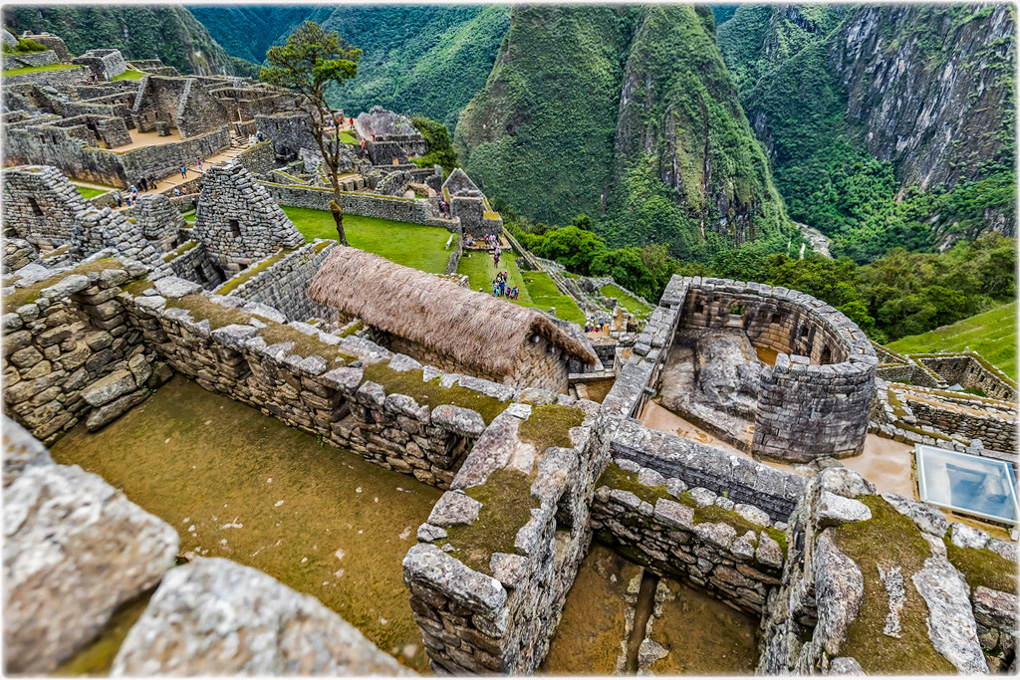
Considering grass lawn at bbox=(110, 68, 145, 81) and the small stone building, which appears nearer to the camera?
the small stone building

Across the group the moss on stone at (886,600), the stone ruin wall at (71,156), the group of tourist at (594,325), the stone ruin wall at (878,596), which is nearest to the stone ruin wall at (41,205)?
the stone ruin wall at (878,596)

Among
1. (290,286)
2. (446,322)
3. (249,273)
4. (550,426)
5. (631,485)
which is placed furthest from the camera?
(290,286)

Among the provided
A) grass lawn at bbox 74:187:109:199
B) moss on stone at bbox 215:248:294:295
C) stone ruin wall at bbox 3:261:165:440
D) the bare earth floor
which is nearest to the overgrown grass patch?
grass lawn at bbox 74:187:109:199

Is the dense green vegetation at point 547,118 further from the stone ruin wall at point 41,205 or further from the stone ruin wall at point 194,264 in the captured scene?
the stone ruin wall at point 41,205

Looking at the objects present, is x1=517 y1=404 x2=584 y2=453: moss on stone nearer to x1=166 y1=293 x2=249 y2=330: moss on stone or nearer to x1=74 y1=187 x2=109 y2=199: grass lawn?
x1=166 y1=293 x2=249 y2=330: moss on stone

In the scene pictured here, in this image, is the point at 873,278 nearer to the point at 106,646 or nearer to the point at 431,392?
the point at 431,392

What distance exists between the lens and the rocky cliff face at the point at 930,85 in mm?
90938

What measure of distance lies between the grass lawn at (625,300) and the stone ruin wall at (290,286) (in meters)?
25.6

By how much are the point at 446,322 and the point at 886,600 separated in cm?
580

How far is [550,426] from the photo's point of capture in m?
4.21

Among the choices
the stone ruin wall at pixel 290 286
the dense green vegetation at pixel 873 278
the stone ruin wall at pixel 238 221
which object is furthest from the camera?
the dense green vegetation at pixel 873 278

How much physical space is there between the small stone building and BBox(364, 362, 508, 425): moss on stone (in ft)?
7.51

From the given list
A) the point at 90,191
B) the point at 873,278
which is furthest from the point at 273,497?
the point at 873,278

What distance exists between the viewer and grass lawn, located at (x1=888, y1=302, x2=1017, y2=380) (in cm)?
2048
